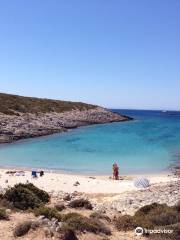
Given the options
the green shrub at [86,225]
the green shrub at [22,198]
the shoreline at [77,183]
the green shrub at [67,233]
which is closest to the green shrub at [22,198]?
the green shrub at [22,198]

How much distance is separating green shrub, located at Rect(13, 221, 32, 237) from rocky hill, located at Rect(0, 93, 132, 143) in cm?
4460

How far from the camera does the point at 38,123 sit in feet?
230

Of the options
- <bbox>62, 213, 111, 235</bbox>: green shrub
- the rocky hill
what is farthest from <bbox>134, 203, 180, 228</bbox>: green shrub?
the rocky hill

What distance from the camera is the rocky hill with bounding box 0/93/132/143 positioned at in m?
61.7

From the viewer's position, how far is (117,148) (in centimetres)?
5128

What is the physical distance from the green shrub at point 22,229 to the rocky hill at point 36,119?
4460 centimetres

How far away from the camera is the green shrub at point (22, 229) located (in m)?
11.9

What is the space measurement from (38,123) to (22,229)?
58.8 m

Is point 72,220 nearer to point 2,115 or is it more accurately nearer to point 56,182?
point 56,182

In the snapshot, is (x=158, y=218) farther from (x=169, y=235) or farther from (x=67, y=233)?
(x=67, y=233)

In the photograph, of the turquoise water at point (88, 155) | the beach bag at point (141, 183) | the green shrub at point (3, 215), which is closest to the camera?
the green shrub at point (3, 215)

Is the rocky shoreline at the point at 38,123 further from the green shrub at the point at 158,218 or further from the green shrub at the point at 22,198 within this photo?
the green shrub at the point at 158,218

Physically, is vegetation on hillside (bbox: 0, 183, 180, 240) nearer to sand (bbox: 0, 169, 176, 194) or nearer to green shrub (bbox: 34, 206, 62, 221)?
green shrub (bbox: 34, 206, 62, 221)

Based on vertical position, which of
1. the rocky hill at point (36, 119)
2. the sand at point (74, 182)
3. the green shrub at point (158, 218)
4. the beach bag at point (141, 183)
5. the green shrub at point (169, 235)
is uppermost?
the rocky hill at point (36, 119)
